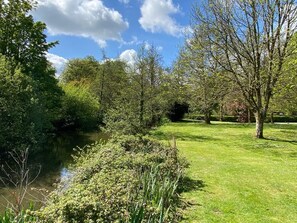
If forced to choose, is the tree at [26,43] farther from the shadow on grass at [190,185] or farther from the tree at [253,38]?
the shadow on grass at [190,185]

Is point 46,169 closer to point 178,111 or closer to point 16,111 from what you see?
point 16,111

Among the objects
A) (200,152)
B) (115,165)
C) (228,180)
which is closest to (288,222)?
(228,180)

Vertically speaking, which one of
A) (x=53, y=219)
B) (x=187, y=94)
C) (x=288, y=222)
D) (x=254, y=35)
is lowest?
(x=288, y=222)

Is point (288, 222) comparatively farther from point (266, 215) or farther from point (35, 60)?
point (35, 60)

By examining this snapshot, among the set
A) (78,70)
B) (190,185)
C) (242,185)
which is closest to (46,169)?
(190,185)

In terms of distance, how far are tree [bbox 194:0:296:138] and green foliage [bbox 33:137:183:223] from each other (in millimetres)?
11317

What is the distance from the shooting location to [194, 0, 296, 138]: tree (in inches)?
764

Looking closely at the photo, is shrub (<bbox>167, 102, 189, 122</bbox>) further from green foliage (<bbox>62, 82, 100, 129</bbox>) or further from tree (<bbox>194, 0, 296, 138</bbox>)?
tree (<bbox>194, 0, 296, 138</bbox>)

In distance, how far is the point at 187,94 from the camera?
37156 millimetres

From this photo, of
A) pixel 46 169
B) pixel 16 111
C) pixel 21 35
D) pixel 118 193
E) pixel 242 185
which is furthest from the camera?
pixel 21 35

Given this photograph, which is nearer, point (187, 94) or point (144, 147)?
point (144, 147)

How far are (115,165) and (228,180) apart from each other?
4.40m

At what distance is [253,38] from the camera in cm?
2045

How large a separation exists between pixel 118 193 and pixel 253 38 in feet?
58.4
